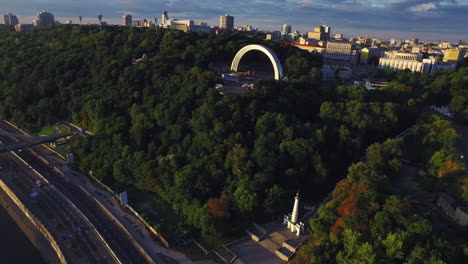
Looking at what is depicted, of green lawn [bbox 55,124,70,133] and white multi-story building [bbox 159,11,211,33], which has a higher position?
white multi-story building [bbox 159,11,211,33]

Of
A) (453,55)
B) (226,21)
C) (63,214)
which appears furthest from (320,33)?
(63,214)

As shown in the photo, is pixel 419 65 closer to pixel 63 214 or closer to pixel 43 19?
pixel 63 214

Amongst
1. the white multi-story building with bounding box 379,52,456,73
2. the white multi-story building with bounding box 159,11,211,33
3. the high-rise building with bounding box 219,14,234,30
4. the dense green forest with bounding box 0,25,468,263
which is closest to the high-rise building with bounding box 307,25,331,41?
the high-rise building with bounding box 219,14,234,30

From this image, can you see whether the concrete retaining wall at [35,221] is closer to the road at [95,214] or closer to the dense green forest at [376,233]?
the road at [95,214]

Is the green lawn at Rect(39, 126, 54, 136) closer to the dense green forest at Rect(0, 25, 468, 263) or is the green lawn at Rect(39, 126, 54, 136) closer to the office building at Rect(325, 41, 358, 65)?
the dense green forest at Rect(0, 25, 468, 263)

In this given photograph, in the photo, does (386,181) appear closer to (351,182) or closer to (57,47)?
(351,182)

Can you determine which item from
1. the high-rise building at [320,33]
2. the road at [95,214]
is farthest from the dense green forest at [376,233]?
the high-rise building at [320,33]
